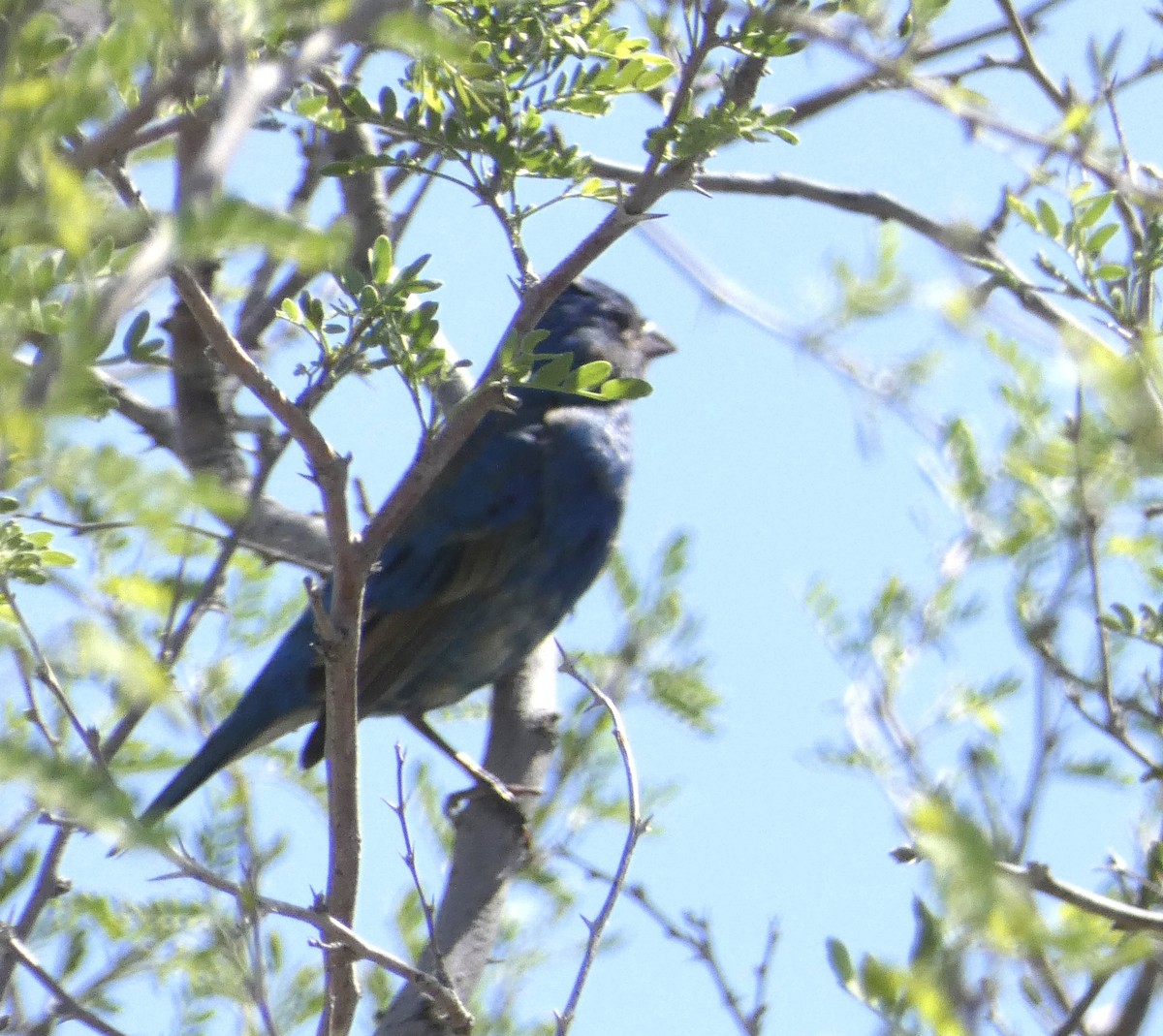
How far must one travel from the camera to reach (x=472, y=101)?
2842 mm

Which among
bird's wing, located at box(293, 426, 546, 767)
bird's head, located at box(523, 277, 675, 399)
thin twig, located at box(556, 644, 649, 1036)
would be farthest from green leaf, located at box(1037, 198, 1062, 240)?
bird's head, located at box(523, 277, 675, 399)

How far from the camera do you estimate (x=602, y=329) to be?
5945 millimetres

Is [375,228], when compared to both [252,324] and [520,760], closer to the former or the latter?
[252,324]

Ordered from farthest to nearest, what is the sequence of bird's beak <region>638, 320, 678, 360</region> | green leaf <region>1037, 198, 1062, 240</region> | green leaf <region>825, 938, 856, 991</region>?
bird's beak <region>638, 320, 678, 360</region>
green leaf <region>1037, 198, 1062, 240</region>
green leaf <region>825, 938, 856, 991</region>

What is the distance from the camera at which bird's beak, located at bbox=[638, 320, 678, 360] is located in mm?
6078

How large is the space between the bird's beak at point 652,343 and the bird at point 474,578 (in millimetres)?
727

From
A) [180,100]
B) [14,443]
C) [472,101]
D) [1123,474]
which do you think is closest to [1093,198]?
[1123,474]

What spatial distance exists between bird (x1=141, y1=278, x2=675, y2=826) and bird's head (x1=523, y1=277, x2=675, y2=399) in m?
0.50

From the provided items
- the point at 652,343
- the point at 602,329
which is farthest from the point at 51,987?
the point at 652,343

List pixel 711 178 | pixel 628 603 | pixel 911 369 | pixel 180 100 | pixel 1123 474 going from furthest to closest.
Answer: pixel 628 603, pixel 711 178, pixel 911 369, pixel 1123 474, pixel 180 100

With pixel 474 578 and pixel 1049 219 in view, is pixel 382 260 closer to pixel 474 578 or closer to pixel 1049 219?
pixel 1049 219

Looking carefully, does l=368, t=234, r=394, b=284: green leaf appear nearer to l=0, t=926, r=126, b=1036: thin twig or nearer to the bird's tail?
l=0, t=926, r=126, b=1036: thin twig

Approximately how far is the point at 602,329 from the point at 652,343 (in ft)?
0.79

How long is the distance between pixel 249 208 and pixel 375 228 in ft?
10.6
